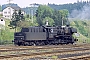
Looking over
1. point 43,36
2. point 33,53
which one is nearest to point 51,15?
point 43,36

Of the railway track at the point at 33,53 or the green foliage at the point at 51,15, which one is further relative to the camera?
the green foliage at the point at 51,15

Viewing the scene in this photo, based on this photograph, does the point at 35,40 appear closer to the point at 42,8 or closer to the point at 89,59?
the point at 89,59

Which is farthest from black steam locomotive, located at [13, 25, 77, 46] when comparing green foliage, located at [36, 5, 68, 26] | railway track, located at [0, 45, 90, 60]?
green foliage, located at [36, 5, 68, 26]

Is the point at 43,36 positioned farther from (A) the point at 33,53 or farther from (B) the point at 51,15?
(B) the point at 51,15

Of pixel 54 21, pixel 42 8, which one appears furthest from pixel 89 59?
pixel 42 8

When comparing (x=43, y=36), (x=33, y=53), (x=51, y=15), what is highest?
(x=51, y=15)

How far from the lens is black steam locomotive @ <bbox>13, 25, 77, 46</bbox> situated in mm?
38509

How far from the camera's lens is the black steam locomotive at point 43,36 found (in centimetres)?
3851

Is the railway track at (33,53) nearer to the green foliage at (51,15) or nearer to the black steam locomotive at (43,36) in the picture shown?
the black steam locomotive at (43,36)

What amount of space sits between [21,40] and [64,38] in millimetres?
6571

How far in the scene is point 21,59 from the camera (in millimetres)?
18016

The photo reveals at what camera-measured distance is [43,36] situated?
128 ft

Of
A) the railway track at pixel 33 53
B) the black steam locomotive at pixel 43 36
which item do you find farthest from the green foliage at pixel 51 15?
the railway track at pixel 33 53

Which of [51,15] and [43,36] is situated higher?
[51,15]
